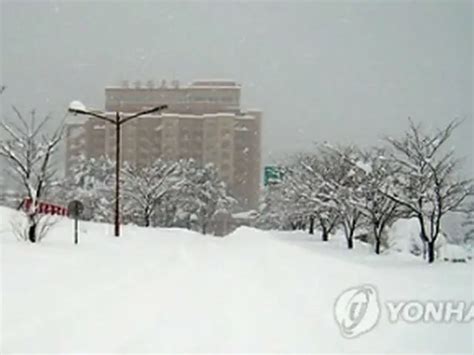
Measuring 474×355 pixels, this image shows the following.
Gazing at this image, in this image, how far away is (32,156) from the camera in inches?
468

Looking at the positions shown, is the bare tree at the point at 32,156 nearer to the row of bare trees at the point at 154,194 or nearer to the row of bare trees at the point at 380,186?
the row of bare trees at the point at 380,186

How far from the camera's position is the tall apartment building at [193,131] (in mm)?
18156

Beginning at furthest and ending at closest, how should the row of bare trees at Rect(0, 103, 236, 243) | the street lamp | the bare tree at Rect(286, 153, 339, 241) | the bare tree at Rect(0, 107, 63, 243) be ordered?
the row of bare trees at Rect(0, 103, 236, 243), the bare tree at Rect(286, 153, 339, 241), the street lamp, the bare tree at Rect(0, 107, 63, 243)

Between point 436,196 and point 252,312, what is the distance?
26.3ft

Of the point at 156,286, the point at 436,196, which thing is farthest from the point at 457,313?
the point at 436,196

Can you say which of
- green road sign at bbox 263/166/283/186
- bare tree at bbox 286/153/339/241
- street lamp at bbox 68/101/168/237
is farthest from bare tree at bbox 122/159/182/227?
street lamp at bbox 68/101/168/237

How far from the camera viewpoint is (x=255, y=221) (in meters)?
21.6

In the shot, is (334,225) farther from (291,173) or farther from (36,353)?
(36,353)

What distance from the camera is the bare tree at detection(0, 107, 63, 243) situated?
972 centimetres

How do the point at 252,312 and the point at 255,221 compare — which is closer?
the point at 252,312

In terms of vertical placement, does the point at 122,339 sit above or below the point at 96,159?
below

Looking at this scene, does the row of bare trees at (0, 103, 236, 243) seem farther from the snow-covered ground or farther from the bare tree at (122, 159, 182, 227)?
the snow-covered ground

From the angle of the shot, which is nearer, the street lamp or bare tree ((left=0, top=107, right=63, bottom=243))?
bare tree ((left=0, top=107, right=63, bottom=243))

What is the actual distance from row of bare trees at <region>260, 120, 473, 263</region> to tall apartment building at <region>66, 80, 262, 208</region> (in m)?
1.73
